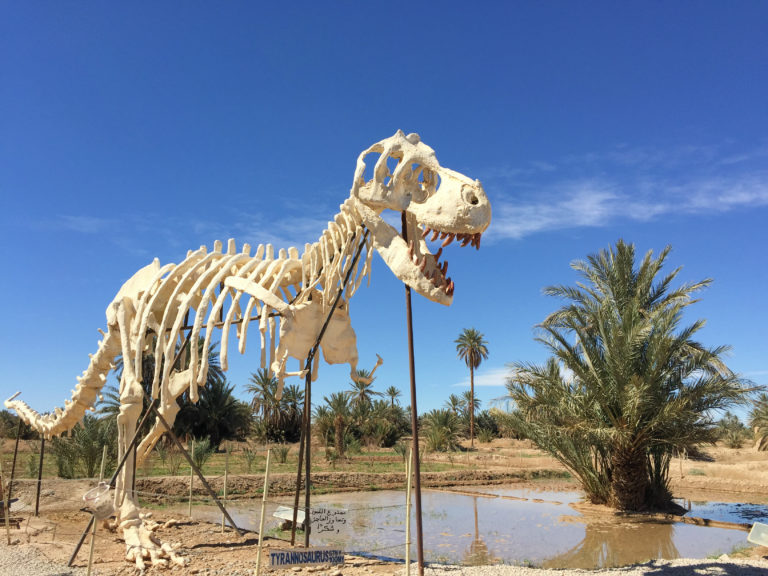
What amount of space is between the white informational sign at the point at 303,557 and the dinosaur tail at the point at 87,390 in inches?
216

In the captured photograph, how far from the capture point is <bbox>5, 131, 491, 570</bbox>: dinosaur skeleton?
7.09 m

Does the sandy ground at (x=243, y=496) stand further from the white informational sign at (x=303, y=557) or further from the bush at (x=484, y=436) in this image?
the bush at (x=484, y=436)

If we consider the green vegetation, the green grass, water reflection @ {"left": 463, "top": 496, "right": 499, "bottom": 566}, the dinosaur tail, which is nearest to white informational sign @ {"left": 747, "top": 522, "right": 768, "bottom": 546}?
water reflection @ {"left": 463, "top": 496, "right": 499, "bottom": 566}

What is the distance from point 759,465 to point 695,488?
194 inches

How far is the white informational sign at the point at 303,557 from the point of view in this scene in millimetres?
6699

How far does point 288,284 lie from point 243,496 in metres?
10.5

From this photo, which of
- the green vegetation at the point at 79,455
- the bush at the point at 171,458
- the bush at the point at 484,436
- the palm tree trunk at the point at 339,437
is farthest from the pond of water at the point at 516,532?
the bush at the point at 484,436

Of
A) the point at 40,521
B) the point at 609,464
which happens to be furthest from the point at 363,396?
the point at 40,521

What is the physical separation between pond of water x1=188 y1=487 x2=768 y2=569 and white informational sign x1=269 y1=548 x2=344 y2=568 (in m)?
0.69

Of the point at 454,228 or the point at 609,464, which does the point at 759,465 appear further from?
the point at 454,228

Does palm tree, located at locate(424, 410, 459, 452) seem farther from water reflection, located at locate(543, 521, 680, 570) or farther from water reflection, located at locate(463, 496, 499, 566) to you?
water reflection, located at locate(463, 496, 499, 566)

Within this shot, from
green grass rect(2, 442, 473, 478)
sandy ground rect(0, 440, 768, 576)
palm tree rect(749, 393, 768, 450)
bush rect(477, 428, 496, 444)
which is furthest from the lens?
bush rect(477, 428, 496, 444)

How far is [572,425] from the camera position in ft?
51.2

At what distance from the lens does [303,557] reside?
6.84 metres
